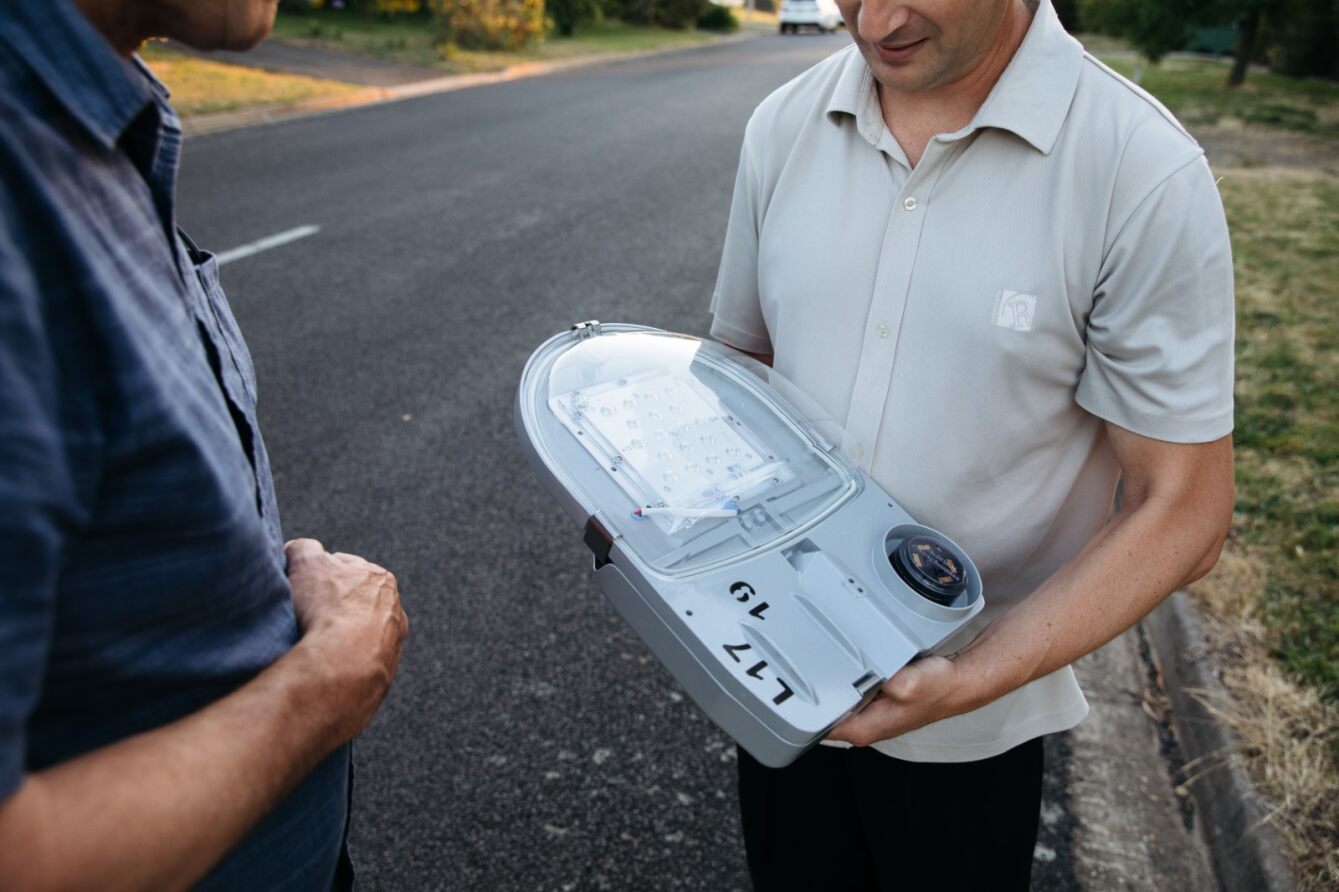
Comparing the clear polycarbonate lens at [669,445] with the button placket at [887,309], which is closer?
the clear polycarbonate lens at [669,445]

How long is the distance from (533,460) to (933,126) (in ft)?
2.36

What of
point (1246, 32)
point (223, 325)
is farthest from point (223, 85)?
point (1246, 32)

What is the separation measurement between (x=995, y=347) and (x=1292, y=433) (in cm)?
314

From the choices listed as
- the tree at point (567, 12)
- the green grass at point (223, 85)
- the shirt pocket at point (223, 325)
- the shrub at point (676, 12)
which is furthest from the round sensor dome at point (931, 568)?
the shrub at point (676, 12)

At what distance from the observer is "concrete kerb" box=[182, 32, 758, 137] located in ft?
30.9

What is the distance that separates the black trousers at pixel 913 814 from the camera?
1381mm

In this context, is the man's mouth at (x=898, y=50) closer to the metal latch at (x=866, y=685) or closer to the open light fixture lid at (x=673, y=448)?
the open light fixture lid at (x=673, y=448)

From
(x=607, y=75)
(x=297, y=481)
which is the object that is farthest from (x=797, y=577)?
(x=607, y=75)

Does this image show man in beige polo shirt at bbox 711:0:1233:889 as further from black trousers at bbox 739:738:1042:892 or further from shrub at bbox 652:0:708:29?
shrub at bbox 652:0:708:29

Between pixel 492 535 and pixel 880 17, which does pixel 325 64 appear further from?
pixel 880 17

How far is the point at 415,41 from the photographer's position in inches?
686

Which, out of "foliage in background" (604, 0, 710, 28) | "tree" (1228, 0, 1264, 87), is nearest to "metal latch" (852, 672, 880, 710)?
"tree" (1228, 0, 1264, 87)

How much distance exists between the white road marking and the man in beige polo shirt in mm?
4964

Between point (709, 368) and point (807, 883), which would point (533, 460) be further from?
point (807, 883)
